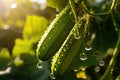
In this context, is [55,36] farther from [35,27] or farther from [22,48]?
[35,27]

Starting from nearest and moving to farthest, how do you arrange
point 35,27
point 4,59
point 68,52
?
point 68,52
point 4,59
point 35,27

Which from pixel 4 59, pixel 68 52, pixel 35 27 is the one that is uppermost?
pixel 68 52

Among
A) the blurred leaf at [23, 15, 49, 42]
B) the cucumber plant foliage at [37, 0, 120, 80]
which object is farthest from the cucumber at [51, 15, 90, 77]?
the blurred leaf at [23, 15, 49, 42]

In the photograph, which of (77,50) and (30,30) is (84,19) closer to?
(77,50)

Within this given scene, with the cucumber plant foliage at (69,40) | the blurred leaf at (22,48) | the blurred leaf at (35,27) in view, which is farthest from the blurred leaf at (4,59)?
the cucumber plant foliage at (69,40)

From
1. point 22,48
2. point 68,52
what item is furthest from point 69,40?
point 22,48

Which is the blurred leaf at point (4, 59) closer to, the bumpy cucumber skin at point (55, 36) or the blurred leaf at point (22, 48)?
the blurred leaf at point (22, 48)

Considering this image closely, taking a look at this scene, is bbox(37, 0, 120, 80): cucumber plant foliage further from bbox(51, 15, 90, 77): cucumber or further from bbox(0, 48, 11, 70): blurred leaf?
bbox(0, 48, 11, 70): blurred leaf
